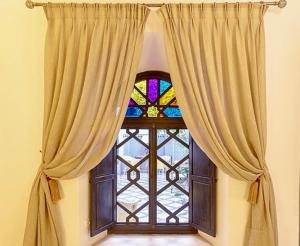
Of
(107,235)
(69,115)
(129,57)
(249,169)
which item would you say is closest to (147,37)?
(129,57)

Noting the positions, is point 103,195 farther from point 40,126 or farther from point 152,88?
point 152,88

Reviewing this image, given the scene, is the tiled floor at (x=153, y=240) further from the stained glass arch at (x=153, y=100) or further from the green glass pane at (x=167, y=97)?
the green glass pane at (x=167, y=97)

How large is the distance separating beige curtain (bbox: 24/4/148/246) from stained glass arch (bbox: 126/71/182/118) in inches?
29.1

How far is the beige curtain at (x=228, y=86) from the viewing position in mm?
2385

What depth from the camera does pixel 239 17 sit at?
2.44 m

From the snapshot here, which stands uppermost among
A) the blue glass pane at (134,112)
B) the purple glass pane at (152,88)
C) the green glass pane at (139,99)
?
the purple glass pane at (152,88)

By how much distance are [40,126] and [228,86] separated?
1.77m

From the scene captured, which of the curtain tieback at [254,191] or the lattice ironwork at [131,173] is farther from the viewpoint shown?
the lattice ironwork at [131,173]

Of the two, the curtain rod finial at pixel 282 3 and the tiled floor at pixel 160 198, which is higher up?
the curtain rod finial at pixel 282 3

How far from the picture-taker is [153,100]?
10.5 ft

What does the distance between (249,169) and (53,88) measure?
1.86 m

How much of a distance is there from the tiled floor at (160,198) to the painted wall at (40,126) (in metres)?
0.62

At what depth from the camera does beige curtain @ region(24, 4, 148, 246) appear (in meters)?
2.41

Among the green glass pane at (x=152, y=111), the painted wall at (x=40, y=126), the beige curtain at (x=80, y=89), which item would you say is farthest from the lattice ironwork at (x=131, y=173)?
the beige curtain at (x=80, y=89)
